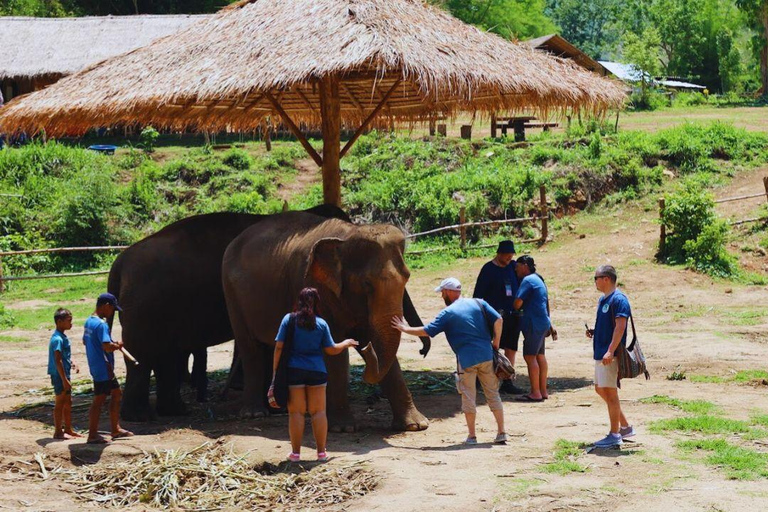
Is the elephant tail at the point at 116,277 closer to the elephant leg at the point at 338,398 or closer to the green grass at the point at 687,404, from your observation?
the elephant leg at the point at 338,398

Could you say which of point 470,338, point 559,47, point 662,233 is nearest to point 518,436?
point 470,338

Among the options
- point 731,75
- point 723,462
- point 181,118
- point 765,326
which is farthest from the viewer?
point 731,75

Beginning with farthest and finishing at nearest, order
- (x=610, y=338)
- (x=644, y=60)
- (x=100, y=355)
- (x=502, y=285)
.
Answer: (x=644, y=60), (x=502, y=285), (x=100, y=355), (x=610, y=338)

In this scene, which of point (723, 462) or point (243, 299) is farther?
point (243, 299)

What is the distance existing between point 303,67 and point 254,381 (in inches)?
127

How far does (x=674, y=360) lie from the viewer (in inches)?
502

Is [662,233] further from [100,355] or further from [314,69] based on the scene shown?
[100,355]

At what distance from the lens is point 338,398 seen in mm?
9469

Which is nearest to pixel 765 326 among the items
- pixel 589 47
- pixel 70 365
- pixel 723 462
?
pixel 723 462

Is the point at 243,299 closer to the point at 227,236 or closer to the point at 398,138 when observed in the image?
the point at 227,236

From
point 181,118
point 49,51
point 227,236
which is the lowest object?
point 227,236

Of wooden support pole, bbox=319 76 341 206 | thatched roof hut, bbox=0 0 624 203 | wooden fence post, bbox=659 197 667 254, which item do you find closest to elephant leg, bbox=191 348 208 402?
wooden support pole, bbox=319 76 341 206

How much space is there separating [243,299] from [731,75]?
148ft

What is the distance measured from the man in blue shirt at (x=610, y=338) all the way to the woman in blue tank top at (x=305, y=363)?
6.55 ft
